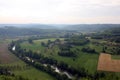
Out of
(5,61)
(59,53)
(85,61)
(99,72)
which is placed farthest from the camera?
(59,53)

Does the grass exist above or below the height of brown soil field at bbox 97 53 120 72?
below

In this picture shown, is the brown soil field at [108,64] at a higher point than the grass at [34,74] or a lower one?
higher

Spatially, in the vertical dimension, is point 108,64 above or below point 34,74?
above

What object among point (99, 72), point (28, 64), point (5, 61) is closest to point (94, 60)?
point (99, 72)

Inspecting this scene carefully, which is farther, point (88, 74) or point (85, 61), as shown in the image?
point (85, 61)

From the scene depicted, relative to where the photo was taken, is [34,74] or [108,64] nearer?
[34,74]

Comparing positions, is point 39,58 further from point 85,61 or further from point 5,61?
point 85,61

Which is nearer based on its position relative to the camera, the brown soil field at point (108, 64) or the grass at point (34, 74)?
the grass at point (34, 74)

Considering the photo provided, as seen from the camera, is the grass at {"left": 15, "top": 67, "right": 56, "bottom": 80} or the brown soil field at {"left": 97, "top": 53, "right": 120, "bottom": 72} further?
the brown soil field at {"left": 97, "top": 53, "right": 120, "bottom": 72}
